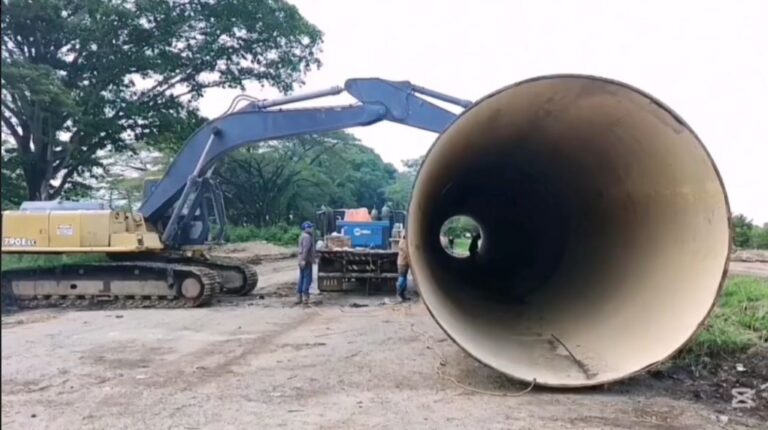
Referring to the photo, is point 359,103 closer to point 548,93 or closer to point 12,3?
point 548,93

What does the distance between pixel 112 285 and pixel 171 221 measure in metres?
1.34

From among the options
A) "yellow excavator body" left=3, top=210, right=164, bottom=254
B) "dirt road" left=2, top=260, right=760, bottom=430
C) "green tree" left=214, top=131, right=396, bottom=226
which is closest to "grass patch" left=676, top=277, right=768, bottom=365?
"dirt road" left=2, top=260, right=760, bottom=430

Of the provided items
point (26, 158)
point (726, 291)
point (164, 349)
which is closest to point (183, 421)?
point (164, 349)

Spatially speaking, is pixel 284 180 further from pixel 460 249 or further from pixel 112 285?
pixel 112 285

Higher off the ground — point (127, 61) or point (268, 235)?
point (127, 61)

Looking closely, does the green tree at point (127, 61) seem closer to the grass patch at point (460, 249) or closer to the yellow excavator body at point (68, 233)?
the yellow excavator body at point (68, 233)

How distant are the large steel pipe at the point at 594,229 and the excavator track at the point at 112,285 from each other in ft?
15.4

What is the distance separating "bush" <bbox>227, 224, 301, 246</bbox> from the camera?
104ft

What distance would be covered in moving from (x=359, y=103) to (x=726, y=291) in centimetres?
595

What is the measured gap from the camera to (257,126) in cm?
1184

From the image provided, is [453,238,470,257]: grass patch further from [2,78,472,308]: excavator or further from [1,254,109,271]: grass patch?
[1,254,109,271]: grass patch

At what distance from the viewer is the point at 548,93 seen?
5.56 m

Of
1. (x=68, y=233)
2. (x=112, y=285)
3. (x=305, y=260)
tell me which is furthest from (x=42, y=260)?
(x=305, y=260)

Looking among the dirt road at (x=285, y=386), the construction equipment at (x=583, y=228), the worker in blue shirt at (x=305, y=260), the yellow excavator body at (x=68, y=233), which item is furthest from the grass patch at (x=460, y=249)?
the dirt road at (x=285, y=386)
